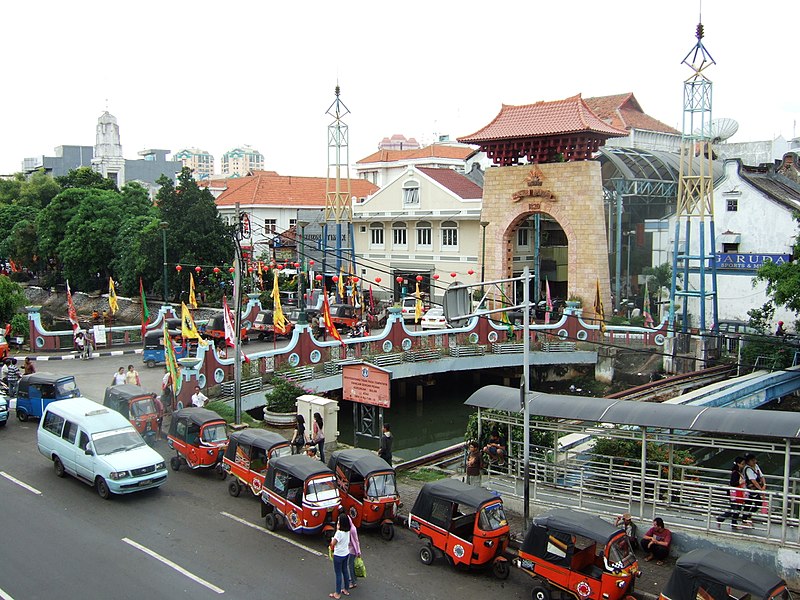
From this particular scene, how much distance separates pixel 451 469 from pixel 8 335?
2601cm

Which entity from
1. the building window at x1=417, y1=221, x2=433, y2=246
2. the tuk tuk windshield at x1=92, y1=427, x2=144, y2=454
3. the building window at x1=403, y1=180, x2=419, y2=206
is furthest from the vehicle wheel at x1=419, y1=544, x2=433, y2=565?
the building window at x1=403, y1=180, x2=419, y2=206

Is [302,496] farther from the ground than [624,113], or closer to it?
closer to it

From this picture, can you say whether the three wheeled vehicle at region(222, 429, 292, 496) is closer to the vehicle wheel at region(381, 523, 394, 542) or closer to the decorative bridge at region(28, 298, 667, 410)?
the vehicle wheel at region(381, 523, 394, 542)

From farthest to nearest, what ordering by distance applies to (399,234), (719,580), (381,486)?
(399,234) < (381,486) < (719,580)

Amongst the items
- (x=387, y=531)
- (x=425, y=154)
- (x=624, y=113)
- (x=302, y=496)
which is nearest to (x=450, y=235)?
(x=624, y=113)

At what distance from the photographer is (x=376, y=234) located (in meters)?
57.4

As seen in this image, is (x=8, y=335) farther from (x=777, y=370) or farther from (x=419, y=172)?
(x=777, y=370)

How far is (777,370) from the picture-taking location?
3083 cm

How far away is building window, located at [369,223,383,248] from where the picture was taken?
187ft

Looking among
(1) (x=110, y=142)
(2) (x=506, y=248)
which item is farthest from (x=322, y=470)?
(1) (x=110, y=142)

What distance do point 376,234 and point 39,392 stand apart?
35544mm

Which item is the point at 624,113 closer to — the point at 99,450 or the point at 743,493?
the point at 743,493

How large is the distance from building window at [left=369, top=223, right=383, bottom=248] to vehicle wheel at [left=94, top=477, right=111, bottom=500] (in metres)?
40.5

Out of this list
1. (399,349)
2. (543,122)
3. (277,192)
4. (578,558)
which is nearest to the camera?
(578,558)
